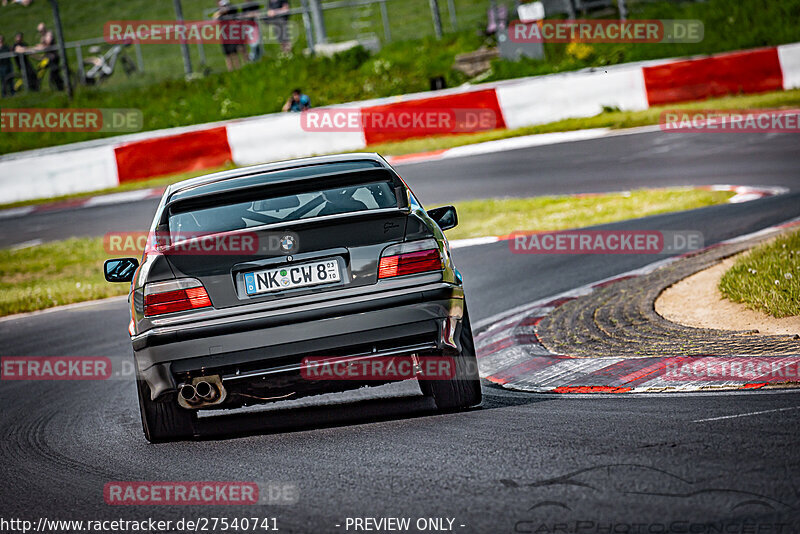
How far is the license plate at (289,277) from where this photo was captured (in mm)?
5410

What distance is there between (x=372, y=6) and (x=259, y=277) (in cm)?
2482

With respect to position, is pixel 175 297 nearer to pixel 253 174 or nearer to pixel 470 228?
pixel 253 174

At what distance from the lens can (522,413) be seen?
566 cm

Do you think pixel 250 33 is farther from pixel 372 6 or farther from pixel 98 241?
pixel 98 241

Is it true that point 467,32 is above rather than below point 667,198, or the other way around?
above

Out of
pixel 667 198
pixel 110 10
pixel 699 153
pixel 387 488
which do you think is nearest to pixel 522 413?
pixel 387 488

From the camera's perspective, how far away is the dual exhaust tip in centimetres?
544

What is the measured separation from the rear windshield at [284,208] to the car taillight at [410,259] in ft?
1.24

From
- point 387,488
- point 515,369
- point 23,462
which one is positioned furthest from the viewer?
point 515,369

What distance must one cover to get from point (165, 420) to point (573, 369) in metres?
2.45

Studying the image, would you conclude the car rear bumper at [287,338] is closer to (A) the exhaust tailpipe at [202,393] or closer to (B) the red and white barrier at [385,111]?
(A) the exhaust tailpipe at [202,393]

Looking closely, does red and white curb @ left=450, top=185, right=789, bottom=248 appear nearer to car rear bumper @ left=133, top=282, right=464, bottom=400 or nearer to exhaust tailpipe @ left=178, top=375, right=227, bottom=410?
car rear bumper @ left=133, top=282, right=464, bottom=400

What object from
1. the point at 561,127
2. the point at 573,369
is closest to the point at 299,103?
the point at 561,127

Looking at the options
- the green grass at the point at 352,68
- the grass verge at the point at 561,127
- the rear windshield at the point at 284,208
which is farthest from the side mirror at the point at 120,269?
the green grass at the point at 352,68
